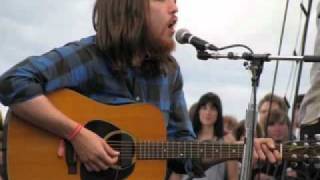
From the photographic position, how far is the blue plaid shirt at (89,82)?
2746 mm

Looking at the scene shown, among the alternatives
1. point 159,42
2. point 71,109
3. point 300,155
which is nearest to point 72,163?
point 71,109

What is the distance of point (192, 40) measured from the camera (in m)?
2.70

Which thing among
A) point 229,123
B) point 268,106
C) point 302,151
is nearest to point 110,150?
point 302,151

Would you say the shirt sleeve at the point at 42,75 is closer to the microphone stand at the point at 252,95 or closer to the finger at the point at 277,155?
the microphone stand at the point at 252,95

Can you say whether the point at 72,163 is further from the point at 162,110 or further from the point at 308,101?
the point at 308,101

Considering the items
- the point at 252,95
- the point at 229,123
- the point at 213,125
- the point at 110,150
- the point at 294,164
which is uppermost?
the point at 252,95

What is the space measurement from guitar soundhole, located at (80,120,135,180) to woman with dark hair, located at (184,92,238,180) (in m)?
2.08

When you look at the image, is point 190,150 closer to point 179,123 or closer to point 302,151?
point 179,123

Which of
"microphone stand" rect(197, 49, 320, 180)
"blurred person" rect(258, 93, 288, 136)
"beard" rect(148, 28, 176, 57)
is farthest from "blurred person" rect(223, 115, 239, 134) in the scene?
"microphone stand" rect(197, 49, 320, 180)

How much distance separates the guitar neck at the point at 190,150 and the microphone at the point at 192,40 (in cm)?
47

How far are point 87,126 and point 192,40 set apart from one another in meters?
0.57

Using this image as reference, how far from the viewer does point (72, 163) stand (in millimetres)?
2754

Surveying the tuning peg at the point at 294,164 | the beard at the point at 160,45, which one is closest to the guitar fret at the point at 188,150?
the tuning peg at the point at 294,164

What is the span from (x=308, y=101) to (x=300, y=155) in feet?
0.87
